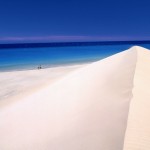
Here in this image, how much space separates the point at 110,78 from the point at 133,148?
2570 millimetres

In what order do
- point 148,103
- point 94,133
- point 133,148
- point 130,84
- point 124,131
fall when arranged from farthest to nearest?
point 130,84, point 148,103, point 94,133, point 124,131, point 133,148

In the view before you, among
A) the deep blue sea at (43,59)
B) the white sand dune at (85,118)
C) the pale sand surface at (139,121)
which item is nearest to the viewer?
the pale sand surface at (139,121)

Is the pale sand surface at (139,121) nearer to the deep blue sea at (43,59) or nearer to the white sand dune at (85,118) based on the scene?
the white sand dune at (85,118)

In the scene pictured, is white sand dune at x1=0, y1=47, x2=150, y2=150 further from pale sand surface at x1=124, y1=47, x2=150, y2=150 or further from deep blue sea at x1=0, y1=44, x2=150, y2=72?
deep blue sea at x1=0, y1=44, x2=150, y2=72

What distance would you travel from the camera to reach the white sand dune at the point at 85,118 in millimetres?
2795

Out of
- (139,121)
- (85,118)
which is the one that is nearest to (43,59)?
(85,118)

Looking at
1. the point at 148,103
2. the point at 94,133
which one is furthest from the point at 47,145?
the point at 148,103

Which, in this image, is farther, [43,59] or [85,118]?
[43,59]

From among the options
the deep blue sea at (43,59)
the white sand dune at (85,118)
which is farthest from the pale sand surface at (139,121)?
the deep blue sea at (43,59)

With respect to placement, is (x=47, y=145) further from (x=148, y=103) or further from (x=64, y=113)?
(x=148, y=103)

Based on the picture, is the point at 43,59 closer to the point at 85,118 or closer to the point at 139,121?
the point at 85,118

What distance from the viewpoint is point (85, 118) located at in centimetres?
339

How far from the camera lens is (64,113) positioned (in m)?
3.88

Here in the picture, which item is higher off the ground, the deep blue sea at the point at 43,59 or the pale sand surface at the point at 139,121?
the deep blue sea at the point at 43,59
